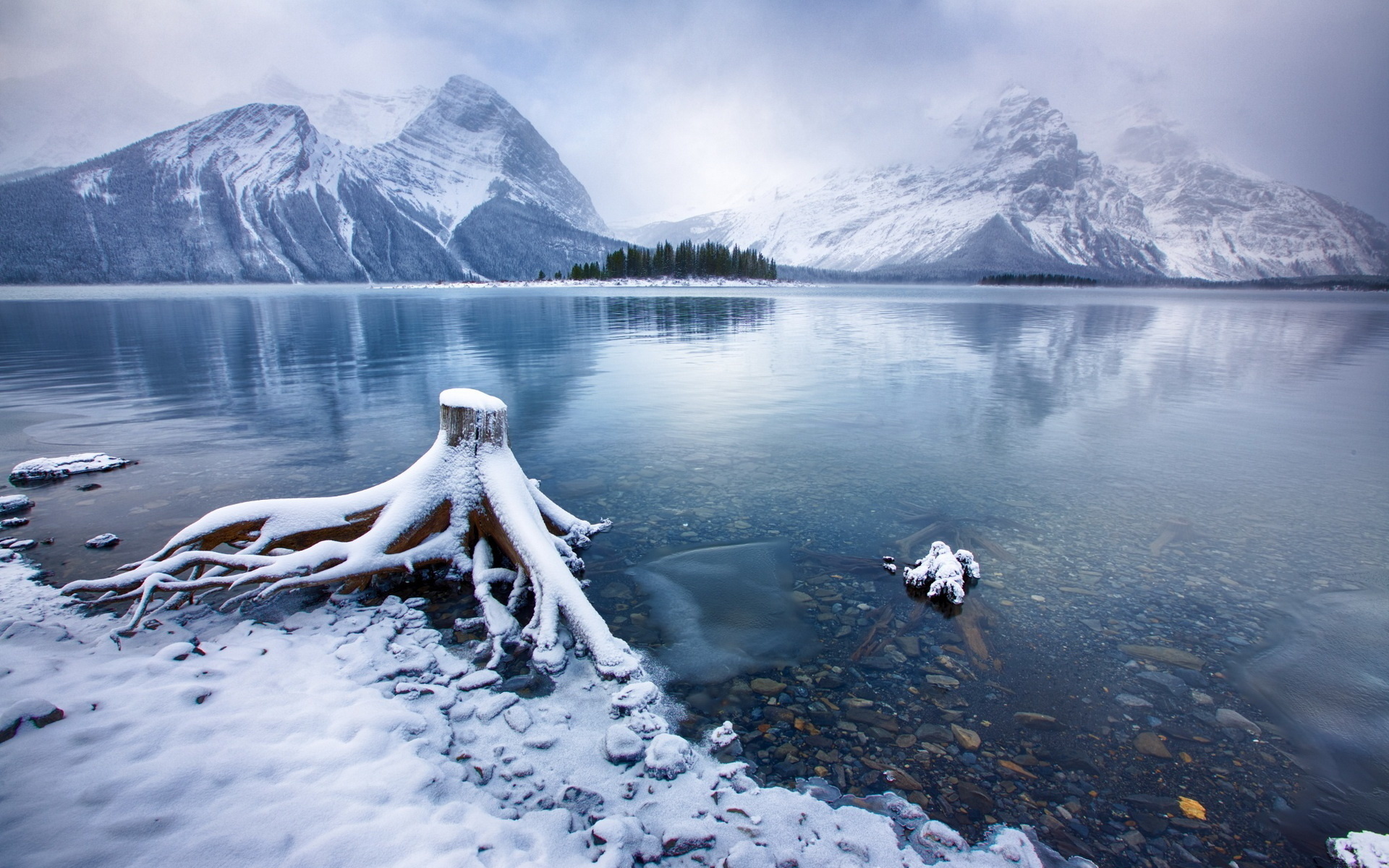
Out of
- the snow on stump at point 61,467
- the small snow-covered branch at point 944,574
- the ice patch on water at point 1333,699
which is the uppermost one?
the snow on stump at point 61,467

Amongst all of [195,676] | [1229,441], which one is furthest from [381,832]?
[1229,441]

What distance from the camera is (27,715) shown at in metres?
4.54

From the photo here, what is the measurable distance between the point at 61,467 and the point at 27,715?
10798 millimetres

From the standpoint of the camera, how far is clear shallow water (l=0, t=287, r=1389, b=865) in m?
5.36

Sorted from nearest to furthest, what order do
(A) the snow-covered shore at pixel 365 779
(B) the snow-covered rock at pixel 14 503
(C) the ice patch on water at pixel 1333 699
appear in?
(A) the snow-covered shore at pixel 365 779 → (C) the ice patch on water at pixel 1333 699 → (B) the snow-covered rock at pixel 14 503

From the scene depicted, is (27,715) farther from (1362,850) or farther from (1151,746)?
(1362,850)

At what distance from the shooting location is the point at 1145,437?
15.8 m

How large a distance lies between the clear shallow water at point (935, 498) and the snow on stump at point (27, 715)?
341 cm

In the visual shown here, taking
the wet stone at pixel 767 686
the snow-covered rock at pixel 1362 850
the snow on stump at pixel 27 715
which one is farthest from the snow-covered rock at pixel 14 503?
the snow-covered rock at pixel 1362 850

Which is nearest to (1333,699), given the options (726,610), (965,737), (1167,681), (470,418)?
(1167,681)

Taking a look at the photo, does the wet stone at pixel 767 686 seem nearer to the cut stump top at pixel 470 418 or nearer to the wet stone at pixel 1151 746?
the wet stone at pixel 1151 746

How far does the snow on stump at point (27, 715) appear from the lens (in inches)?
173

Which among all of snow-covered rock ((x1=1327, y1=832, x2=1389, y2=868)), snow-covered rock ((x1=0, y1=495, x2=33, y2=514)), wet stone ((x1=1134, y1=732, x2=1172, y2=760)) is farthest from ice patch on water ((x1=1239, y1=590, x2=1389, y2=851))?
snow-covered rock ((x1=0, y1=495, x2=33, y2=514))

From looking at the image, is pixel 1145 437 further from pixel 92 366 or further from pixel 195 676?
pixel 92 366
